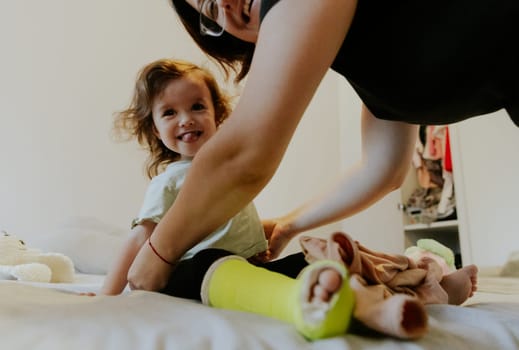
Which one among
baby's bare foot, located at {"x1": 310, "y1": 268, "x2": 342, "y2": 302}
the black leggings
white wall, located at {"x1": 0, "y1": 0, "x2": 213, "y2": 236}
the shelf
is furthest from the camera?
the shelf

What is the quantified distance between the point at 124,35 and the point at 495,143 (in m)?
1.88

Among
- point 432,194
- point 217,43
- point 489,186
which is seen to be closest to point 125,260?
point 217,43

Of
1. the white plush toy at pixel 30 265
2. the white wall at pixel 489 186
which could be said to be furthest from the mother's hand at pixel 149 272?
the white wall at pixel 489 186

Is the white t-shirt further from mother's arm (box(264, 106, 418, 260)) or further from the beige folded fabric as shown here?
the beige folded fabric

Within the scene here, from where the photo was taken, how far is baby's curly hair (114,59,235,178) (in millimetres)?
1050

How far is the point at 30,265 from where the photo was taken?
116 cm

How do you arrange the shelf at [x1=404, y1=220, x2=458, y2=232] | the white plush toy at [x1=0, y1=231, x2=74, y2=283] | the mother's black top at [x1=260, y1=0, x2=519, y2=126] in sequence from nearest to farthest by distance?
the mother's black top at [x1=260, y1=0, x2=519, y2=126] → the white plush toy at [x1=0, y1=231, x2=74, y2=283] → the shelf at [x1=404, y1=220, x2=458, y2=232]

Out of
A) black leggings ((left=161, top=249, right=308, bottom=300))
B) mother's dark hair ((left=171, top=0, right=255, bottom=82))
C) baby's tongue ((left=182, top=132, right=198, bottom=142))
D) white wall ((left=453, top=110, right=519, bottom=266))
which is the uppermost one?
mother's dark hair ((left=171, top=0, right=255, bottom=82))

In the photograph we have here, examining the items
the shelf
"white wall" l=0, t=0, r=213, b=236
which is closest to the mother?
"white wall" l=0, t=0, r=213, b=236

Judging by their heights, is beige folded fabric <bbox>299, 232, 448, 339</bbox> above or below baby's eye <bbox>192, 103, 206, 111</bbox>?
below

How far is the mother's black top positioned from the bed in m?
0.25

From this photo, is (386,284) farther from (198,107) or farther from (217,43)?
(198,107)

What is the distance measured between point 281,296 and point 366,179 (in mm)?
456

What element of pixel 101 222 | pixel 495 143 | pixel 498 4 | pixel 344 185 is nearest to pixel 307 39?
pixel 498 4
